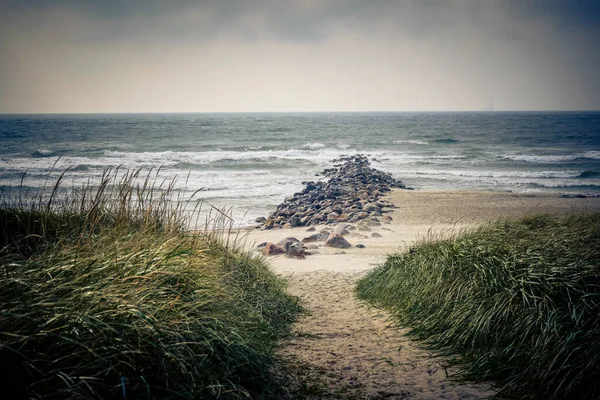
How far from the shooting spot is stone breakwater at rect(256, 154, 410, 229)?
18.4m

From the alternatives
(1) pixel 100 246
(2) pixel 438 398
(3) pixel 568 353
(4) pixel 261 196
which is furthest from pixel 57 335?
(4) pixel 261 196

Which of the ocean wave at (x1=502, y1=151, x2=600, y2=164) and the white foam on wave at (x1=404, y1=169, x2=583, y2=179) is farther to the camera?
the ocean wave at (x1=502, y1=151, x2=600, y2=164)

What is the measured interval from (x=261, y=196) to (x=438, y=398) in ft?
69.4

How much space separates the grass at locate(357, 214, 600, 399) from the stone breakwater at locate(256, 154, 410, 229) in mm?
11511

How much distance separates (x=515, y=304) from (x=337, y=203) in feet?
55.2

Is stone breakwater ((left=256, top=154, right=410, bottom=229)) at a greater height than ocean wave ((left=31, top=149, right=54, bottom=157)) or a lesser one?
lesser

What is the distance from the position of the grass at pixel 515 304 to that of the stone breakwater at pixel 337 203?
37.8ft

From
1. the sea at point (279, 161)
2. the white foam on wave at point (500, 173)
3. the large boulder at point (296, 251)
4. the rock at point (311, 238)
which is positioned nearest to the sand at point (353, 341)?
the large boulder at point (296, 251)

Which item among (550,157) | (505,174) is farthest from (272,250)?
(550,157)

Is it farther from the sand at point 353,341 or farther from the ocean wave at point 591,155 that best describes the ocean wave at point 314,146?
the sand at point 353,341

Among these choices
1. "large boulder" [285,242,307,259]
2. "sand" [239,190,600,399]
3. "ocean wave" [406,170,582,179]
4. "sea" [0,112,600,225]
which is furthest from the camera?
"ocean wave" [406,170,582,179]

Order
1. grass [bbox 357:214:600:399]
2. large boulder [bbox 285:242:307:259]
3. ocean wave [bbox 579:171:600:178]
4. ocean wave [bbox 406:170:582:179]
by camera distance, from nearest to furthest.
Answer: grass [bbox 357:214:600:399], large boulder [bbox 285:242:307:259], ocean wave [bbox 579:171:600:178], ocean wave [bbox 406:170:582:179]

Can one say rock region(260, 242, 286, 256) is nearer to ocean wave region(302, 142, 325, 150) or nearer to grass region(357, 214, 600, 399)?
grass region(357, 214, 600, 399)

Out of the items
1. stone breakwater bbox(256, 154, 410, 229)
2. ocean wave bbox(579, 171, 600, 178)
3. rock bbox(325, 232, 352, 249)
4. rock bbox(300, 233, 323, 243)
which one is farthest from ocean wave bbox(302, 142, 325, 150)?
rock bbox(325, 232, 352, 249)
